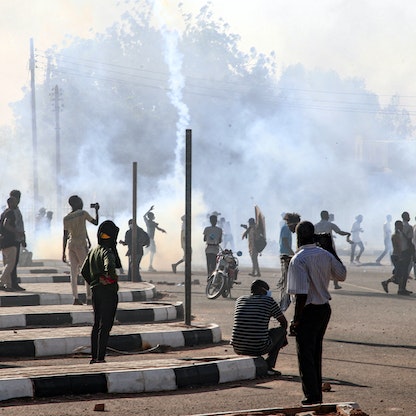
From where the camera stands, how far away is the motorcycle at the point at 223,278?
2027 centimetres

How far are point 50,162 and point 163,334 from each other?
230ft

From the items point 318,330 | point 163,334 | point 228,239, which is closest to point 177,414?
point 318,330

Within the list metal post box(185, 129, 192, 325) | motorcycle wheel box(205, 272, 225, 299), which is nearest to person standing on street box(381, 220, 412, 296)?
motorcycle wheel box(205, 272, 225, 299)

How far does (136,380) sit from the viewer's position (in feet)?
30.7

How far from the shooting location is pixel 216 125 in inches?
2992

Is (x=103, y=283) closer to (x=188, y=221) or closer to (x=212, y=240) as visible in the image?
(x=188, y=221)

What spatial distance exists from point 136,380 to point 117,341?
2.88 meters

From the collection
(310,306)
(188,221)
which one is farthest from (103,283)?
(188,221)

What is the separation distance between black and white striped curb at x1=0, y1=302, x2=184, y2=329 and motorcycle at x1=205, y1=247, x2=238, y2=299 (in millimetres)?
4506

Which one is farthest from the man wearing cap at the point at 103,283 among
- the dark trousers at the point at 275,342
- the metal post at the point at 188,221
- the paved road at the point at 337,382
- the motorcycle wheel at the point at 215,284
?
the motorcycle wheel at the point at 215,284

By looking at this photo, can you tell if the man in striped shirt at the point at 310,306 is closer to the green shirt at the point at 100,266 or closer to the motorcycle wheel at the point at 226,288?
the green shirt at the point at 100,266

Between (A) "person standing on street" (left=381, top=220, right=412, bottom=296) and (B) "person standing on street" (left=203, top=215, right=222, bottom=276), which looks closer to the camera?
(A) "person standing on street" (left=381, top=220, right=412, bottom=296)

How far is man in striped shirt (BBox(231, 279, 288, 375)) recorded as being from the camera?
1042 cm

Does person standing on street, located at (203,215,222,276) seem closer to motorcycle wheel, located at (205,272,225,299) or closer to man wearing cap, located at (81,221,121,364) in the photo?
motorcycle wheel, located at (205,272,225,299)
